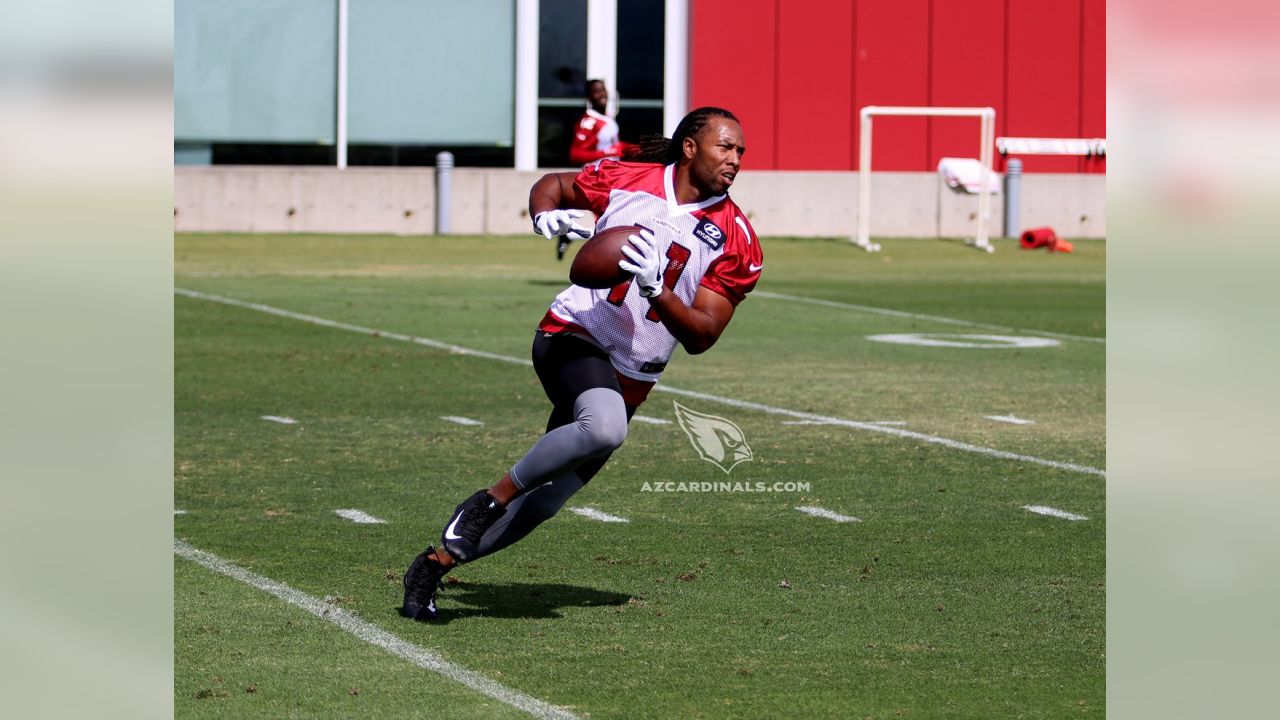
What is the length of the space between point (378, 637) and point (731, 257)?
1.73 meters

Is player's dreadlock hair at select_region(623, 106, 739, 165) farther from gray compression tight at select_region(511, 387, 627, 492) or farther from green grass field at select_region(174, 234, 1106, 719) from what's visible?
green grass field at select_region(174, 234, 1106, 719)

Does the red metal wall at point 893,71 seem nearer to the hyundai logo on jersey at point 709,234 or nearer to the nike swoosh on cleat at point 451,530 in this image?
the hyundai logo on jersey at point 709,234

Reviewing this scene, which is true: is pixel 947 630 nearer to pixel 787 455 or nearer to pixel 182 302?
pixel 787 455

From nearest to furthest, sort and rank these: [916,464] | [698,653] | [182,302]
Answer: [698,653] → [916,464] → [182,302]

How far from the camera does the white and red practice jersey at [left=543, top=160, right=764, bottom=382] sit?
6402mm

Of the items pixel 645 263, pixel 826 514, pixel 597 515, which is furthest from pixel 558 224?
pixel 826 514

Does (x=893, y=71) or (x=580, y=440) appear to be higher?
(x=893, y=71)

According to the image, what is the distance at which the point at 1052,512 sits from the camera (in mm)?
8742

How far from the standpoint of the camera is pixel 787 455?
10.5 meters

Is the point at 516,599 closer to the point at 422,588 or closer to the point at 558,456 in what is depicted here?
the point at 422,588

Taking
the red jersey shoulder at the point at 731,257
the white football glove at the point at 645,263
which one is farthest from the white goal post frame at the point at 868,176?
the white football glove at the point at 645,263
